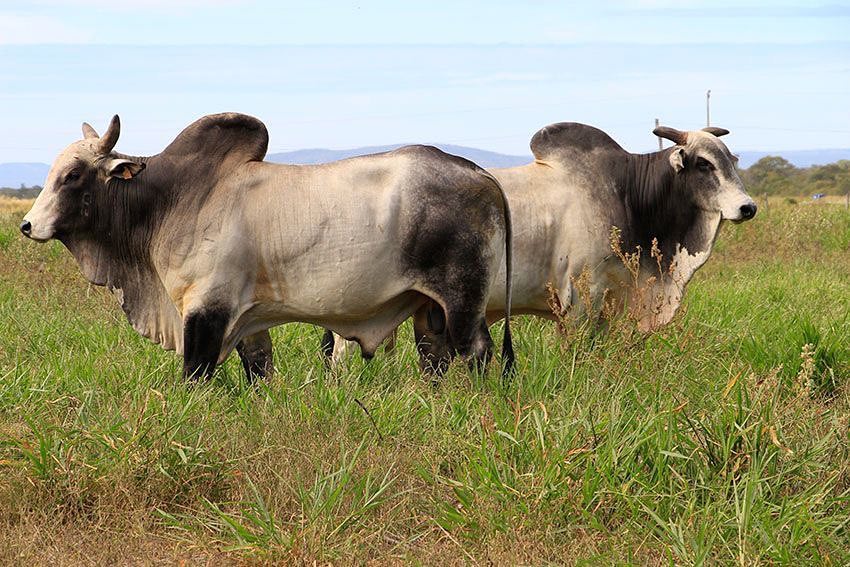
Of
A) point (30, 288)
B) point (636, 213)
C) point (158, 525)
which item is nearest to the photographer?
point (158, 525)

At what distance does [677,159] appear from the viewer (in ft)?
20.4

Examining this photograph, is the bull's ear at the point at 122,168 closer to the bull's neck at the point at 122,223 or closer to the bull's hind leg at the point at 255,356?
the bull's neck at the point at 122,223

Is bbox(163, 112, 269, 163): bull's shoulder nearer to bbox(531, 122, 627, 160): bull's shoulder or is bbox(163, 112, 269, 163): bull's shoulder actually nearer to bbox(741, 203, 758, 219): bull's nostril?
bbox(531, 122, 627, 160): bull's shoulder

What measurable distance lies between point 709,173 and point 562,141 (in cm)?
83

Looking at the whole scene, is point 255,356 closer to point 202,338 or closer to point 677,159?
point 202,338

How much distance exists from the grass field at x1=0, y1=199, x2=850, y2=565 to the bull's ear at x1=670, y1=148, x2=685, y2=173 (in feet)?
4.05

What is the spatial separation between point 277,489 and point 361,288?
1.34 metres

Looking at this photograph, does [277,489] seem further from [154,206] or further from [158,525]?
[154,206]

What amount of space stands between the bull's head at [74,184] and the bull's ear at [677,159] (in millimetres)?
2856

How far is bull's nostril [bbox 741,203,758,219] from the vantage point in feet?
19.8

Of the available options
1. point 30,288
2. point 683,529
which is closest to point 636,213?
point 683,529

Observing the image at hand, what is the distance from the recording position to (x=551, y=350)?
541cm

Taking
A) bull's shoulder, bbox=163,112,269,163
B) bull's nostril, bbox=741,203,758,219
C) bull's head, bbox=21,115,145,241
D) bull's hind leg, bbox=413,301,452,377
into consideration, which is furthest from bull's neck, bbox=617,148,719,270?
bull's head, bbox=21,115,145,241

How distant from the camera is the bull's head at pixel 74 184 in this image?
5172 millimetres
